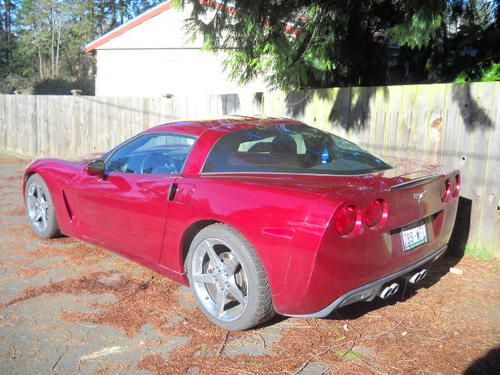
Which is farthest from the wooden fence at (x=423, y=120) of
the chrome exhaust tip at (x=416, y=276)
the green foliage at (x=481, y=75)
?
the chrome exhaust tip at (x=416, y=276)

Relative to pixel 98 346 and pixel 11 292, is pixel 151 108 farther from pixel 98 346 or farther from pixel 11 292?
pixel 98 346

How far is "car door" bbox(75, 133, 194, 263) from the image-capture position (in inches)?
162

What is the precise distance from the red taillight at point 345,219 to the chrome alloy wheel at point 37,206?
377 cm

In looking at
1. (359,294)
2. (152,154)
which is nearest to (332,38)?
(152,154)

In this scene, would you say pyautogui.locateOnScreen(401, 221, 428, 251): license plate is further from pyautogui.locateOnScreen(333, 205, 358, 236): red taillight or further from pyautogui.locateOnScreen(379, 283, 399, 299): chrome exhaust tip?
pyautogui.locateOnScreen(333, 205, 358, 236): red taillight

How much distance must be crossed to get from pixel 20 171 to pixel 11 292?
758 cm

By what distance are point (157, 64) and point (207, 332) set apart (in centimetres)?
1892

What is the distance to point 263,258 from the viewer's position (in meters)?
3.29

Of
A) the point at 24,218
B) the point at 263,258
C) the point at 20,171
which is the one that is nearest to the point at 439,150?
the point at 263,258

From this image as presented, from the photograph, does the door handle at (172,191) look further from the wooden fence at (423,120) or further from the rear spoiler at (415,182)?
the wooden fence at (423,120)

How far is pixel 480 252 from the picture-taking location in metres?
5.16

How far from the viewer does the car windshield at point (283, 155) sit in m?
3.80

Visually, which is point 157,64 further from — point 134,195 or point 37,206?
point 134,195

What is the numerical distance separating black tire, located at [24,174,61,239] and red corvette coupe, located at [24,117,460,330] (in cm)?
74
